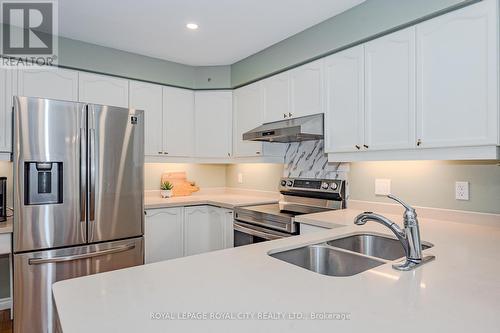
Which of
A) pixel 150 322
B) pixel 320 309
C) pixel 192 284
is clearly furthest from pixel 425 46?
pixel 150 322

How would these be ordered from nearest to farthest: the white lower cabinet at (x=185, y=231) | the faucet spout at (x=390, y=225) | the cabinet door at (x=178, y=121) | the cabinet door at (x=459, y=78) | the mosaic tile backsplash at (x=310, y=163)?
1. the faucet spout at (x=390, y=225)
2. the cabinet door at (x=459, y=78)
3. the mosaic tile backsplash at (x=310, y=163)
4. the white lower cabinet at (x=185, y=231)
5. the cabinet door at (x=178, y=121)

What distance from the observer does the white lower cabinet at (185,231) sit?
9.55 feet

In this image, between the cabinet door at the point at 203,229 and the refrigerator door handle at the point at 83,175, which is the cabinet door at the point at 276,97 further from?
the refrigerator door handle at the point at 83,175

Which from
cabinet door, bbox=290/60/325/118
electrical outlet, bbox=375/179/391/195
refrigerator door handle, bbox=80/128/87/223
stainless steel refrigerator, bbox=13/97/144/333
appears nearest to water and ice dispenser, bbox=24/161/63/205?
stainless steel refrigerator, bbox=13/97/144/333

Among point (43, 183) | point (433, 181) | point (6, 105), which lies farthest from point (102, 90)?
point (433, 181)

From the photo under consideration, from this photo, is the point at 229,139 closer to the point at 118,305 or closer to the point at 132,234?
the point at 132,234

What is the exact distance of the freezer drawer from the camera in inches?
81.7

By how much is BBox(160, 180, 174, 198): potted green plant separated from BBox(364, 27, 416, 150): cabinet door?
2.20 meters

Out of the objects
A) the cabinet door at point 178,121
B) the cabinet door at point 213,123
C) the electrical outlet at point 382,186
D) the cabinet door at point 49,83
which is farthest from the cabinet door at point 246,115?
the cabinet door at point 49,83

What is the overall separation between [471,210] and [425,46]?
1040 millimetres

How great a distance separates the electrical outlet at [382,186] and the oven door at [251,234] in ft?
2.61

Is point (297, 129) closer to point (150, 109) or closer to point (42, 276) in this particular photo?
point (150, 109)

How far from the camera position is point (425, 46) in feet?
6.06

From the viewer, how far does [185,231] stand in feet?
10.2
